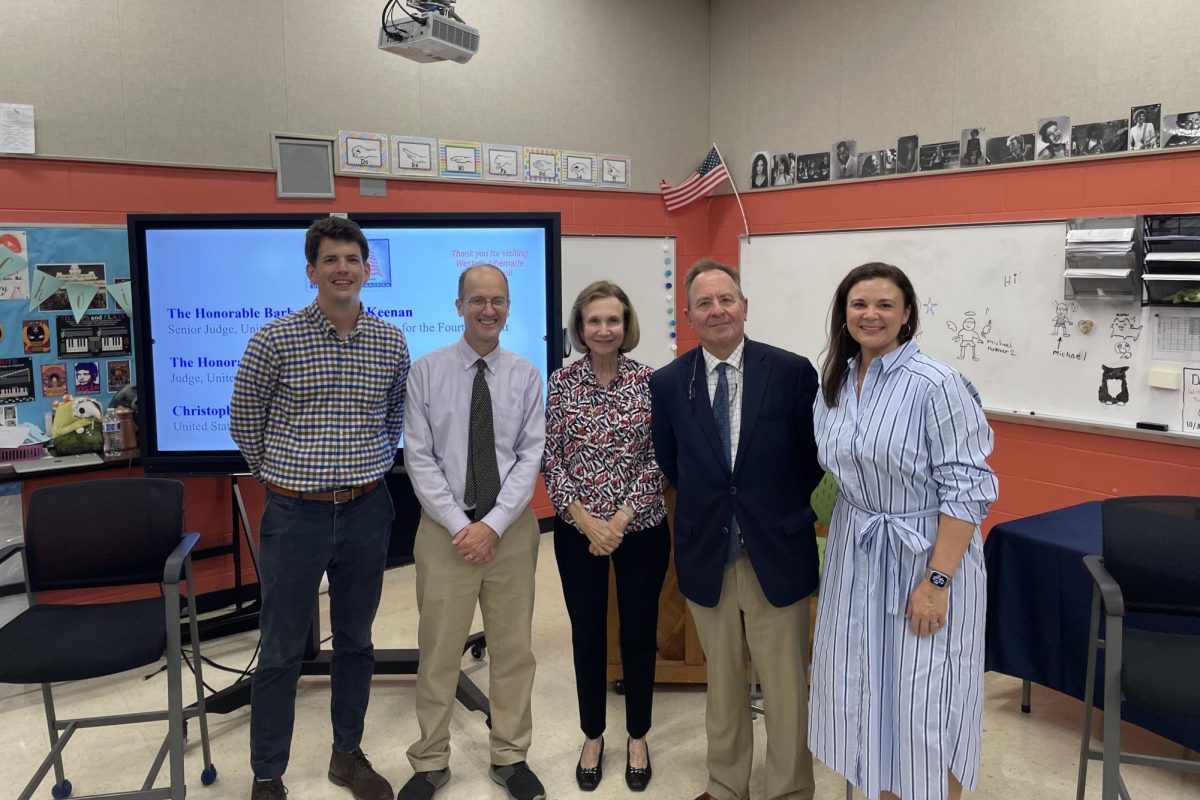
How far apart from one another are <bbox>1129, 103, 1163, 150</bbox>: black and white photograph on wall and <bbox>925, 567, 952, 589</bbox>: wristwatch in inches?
107

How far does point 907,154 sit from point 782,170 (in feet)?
2.81

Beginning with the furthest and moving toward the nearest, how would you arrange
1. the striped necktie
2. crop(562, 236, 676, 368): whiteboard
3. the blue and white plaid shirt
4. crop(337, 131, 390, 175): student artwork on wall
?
crop(562, 236, 676, 368): whiteboard
crop(337, 131, 390, 175): student artwork on wall
the striped necktie
the blue and white plaid shirt

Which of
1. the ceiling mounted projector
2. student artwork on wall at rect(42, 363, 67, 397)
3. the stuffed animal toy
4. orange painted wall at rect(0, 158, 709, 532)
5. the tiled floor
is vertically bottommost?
the tiled floor

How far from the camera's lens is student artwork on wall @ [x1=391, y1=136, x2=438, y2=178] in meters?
4.52

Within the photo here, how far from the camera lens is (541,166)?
5.03 meters

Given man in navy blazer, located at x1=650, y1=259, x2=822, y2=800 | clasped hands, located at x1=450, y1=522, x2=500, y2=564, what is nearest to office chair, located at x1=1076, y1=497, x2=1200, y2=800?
man in navy blazer, located at x1=650, y1=259, x2=822, y2=800

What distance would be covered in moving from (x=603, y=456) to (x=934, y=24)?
3.37 meters

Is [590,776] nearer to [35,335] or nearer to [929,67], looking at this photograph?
[35,335]

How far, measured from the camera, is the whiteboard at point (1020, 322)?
373cm

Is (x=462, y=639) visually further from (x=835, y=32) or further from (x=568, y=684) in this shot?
(x=835, y=32)

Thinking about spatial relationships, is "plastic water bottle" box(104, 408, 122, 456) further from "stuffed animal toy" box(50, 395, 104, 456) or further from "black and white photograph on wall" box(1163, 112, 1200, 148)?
"black and white photograph on wall" box(1163, 112, 1200, 148)

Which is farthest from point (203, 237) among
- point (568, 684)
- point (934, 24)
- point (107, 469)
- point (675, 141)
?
point (934, 24)

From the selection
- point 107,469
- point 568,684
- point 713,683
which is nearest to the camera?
point 713,683

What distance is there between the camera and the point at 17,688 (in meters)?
3.33
